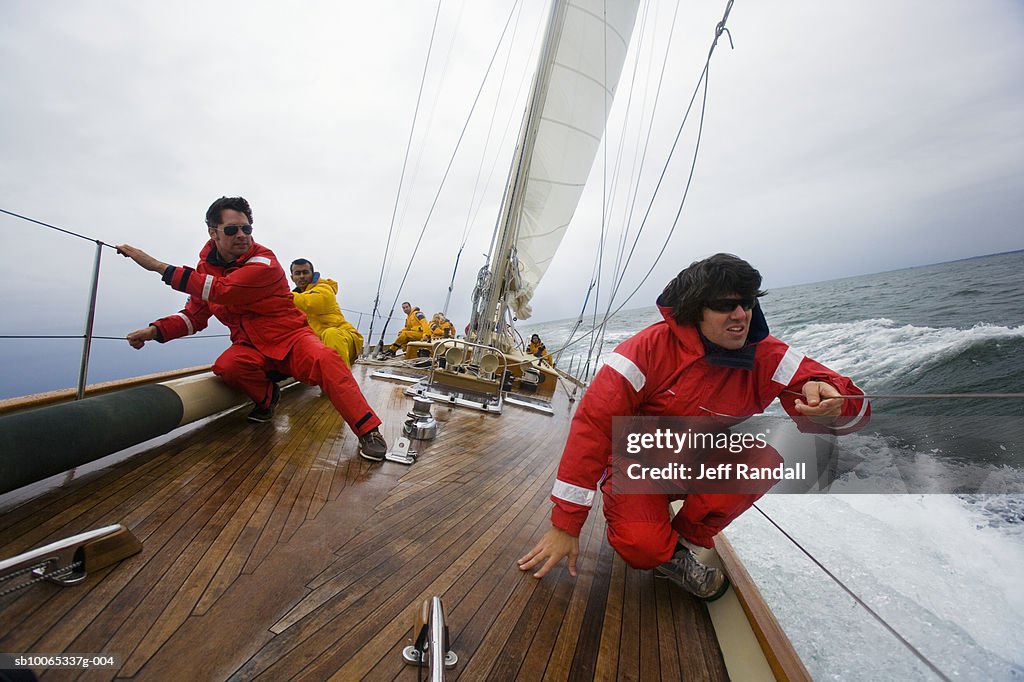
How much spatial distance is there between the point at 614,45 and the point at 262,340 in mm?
6685

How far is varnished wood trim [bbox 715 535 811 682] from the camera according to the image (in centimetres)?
97

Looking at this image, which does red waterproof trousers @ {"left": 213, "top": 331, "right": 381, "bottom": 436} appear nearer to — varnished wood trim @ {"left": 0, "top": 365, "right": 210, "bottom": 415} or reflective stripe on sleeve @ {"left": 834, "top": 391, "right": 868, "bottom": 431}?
varnished wood trim @ {"left": 0, "top": 365, "right": 210, "bottom": 415}

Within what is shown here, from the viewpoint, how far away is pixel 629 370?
1361 millimetres

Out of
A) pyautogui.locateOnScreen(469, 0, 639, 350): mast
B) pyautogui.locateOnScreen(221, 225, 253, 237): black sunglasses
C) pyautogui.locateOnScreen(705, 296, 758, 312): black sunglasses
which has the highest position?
pyautogui.locateOnScreen(469, 0, 639, 350): mast

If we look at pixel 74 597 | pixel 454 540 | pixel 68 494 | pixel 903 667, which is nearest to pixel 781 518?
pixel 903 667

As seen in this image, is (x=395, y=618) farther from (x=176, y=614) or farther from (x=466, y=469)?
(x=466, y=469)

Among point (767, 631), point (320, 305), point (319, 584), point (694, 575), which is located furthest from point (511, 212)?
point (767, 631)

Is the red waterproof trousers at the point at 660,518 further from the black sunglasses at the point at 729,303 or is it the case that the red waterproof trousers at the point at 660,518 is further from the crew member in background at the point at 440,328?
the crew member in background at the point at 440,328

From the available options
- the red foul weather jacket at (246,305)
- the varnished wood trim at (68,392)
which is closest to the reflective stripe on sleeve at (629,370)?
the red foul weather jacket at (246,305)

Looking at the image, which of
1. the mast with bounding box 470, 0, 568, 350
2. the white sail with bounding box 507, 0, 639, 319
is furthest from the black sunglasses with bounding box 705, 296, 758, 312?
the white sail with bounding box 507, 0, 639, 319

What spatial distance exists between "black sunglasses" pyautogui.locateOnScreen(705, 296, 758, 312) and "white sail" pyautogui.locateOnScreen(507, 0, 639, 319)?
14.7ft

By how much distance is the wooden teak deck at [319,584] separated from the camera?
0.91m

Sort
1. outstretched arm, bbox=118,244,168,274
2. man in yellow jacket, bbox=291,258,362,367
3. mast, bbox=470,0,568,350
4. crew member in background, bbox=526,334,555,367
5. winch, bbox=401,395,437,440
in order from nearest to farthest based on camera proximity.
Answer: outstretched arm, bbox=118,244,168,274 < winch, bbox=401,395,437,440 < man in yellow jacket, bbox=291,258,362,367 < mast, bbox=470,0,568,350 < crew member in background, bbox=526,334,555,367

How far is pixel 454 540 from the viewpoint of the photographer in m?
1.51
